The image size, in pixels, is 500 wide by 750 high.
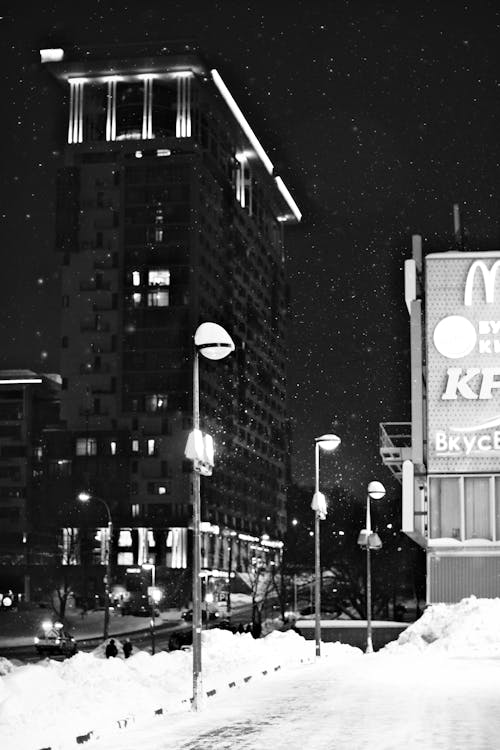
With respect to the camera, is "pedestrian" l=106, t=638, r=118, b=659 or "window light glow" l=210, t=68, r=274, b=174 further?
"window light glow" l=210, t=68, r=274, b=174

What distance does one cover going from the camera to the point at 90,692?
23.5 metres

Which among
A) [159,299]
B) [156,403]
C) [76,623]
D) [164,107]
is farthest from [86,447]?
[164,107]

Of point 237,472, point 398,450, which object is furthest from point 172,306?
point 398,450

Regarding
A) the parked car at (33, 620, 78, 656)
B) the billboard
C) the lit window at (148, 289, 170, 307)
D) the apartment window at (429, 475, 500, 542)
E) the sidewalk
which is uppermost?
the lit window at (148, 289, 170, 307)

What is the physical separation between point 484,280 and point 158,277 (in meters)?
103

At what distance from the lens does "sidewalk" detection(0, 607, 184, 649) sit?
97.2 metres

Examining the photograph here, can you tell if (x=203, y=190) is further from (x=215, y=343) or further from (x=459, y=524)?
(x=215, y=343)

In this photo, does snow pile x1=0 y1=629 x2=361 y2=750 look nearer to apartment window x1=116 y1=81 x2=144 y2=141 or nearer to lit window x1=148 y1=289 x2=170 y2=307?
lit window x1=148 y1=289 x2=170 y2=307

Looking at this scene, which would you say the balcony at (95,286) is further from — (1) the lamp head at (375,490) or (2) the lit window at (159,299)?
(1) the lamp head at (375,490)

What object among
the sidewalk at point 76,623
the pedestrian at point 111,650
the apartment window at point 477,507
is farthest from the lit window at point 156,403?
the pedestrian at point 111,650

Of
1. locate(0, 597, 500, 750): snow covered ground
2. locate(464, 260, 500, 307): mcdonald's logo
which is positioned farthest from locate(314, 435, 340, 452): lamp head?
locate(464, 260, 500, 307): mcdonald's logo

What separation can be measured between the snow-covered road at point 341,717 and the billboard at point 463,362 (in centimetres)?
2736

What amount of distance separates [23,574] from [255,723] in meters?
133

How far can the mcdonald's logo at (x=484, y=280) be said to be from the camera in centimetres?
6078
